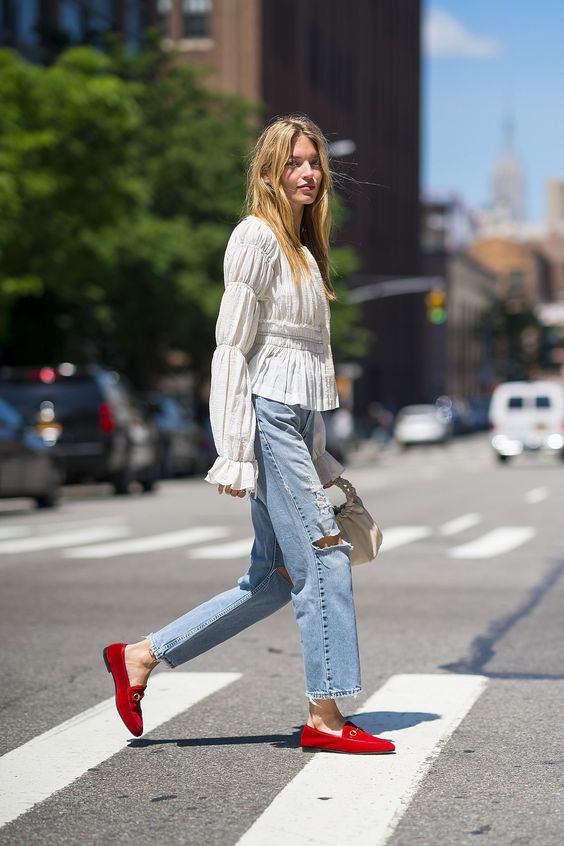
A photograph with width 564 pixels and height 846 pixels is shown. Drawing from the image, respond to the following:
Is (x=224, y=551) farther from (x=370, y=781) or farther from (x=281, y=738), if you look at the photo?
(x=370, y=781)

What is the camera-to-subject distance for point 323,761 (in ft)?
17.2

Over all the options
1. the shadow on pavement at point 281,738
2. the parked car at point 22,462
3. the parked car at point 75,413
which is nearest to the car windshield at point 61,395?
the parked car at point 75,413

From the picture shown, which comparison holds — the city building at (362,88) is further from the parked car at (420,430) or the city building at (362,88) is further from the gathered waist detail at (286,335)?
the gathered waist detail at (286,335)

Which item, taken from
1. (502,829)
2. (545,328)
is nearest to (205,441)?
(502,829)

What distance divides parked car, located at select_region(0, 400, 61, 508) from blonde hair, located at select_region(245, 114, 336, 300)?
13.9 m

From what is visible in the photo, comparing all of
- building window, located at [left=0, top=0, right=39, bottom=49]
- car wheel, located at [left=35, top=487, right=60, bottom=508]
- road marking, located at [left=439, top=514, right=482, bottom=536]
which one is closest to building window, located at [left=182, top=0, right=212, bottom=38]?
building window, located at [left=0, top=0, right=39, bottom=49]

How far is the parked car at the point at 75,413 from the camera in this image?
23.1 metres

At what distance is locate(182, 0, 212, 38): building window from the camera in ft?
221

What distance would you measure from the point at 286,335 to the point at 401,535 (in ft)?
35.5

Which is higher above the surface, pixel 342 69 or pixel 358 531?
pixel 342 69

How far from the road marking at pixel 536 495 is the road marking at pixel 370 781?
16.3m

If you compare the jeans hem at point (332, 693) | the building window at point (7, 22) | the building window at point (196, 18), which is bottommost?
the jeans hem at point (332, 693)

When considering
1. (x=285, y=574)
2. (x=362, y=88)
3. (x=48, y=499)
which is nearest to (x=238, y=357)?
(x=285, y=574)

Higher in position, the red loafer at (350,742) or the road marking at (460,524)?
the red loafer at (350,742)
